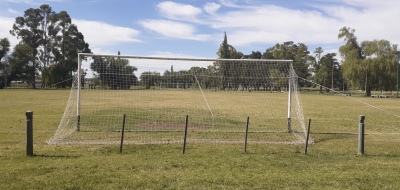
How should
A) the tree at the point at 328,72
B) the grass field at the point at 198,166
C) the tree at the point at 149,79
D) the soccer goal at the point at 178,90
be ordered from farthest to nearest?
the tree at the point at 328,72 < the tree at the point at 149,79 < the soccer goal at the point at 178,90 < the grass field at the point at 198,166

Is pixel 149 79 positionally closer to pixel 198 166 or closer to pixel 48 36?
pixel 198 166

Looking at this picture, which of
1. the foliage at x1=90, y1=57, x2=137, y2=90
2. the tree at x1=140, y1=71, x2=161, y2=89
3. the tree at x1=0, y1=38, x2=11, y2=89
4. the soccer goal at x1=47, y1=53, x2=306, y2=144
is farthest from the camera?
the tree at x1=0, y1=38, x2=11, y2=89

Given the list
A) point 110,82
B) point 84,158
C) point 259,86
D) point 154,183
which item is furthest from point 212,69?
point 154,183

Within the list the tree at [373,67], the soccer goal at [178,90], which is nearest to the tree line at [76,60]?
the tree at [373,67]

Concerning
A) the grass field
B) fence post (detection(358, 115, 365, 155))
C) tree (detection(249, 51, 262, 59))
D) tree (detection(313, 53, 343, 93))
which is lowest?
the grass field

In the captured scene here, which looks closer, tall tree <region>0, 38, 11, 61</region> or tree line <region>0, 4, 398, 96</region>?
tree line <region>0, 4, 398, 96</region>

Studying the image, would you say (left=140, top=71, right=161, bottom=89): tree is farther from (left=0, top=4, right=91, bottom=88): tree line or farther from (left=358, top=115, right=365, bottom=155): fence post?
(left=0, top=4, right=91, bottom=88): tree line

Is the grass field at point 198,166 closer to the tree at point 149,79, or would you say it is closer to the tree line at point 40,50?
the tree at point 149,79

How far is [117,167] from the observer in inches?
304

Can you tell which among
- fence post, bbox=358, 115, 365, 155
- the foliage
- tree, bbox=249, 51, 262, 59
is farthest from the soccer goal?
tree, bbox=249, 51, 262, 59

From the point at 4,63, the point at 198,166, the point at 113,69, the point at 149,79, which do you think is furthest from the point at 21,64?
the point at 198,166

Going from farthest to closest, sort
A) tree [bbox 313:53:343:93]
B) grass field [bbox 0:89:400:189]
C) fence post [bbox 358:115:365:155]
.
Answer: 1. tree [bbox 313:53:343:93]
2. fence post [bbox 358:115:365:155]
3. grass field [bbox 0:89:400:189]

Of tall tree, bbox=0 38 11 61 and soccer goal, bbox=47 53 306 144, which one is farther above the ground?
tall tree, bbox=0 38 11 61

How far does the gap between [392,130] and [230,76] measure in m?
7.17
